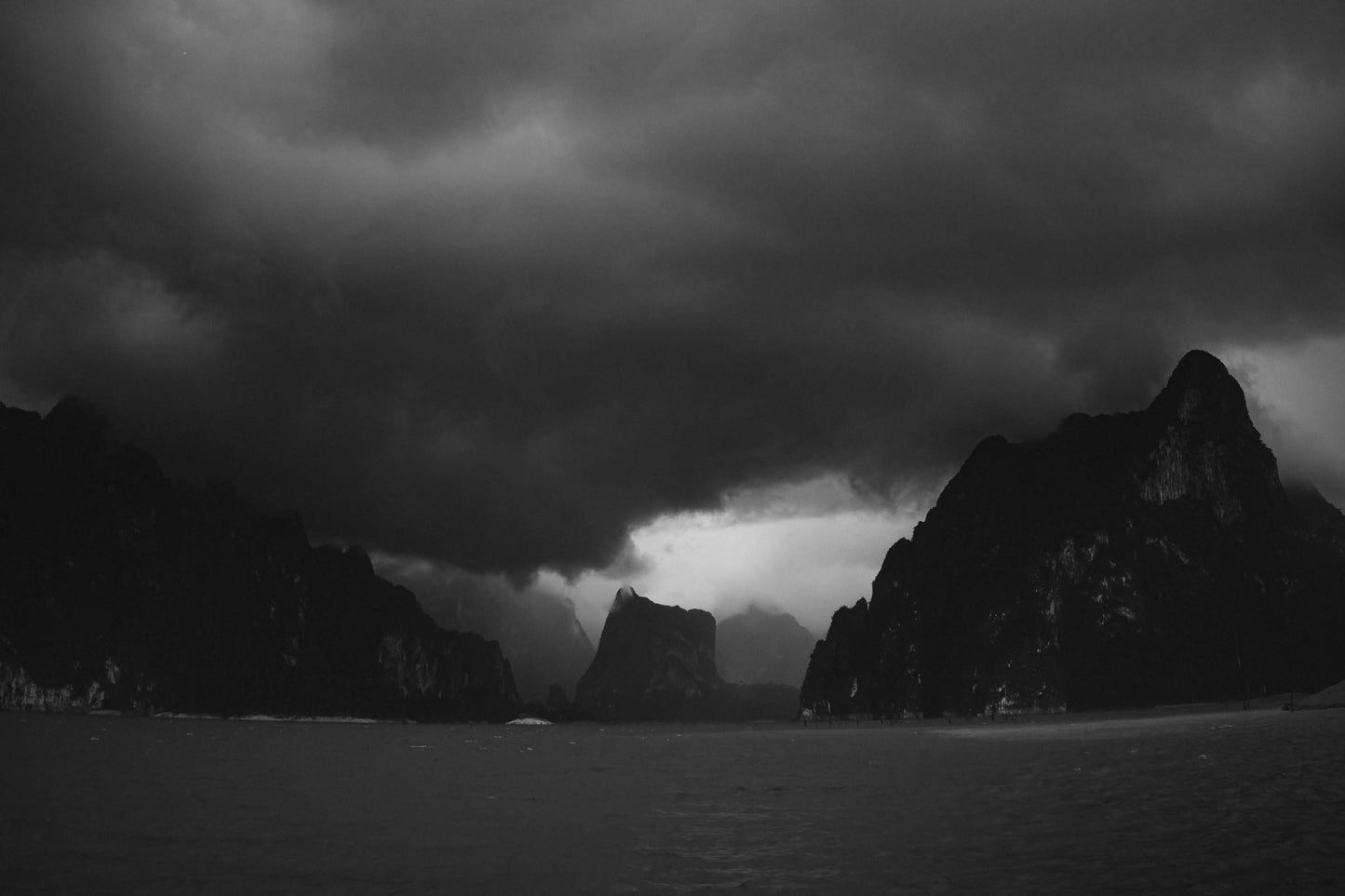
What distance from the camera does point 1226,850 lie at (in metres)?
24.7

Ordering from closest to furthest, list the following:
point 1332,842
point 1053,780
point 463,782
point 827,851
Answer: point 1332,842
point 827,851
point 1053,780
point 463,782

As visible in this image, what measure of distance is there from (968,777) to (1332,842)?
32.9 m

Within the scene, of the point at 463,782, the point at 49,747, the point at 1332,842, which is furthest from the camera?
the point at 49,747

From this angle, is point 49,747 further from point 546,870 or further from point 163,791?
point 546,870

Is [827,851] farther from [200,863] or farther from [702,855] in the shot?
[200,863]

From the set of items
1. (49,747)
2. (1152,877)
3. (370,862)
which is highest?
(1152,877)

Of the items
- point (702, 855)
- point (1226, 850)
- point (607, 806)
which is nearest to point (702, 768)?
point (607, 806)

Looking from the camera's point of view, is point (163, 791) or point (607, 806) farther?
point (163, 791)

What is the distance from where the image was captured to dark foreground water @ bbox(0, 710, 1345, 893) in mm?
24406

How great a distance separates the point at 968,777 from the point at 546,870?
123 ft

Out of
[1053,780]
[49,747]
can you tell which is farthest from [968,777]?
[49,747]

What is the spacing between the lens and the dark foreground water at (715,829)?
80.1 feet

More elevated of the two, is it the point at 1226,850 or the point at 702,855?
the point at 1226,850

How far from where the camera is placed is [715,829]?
3706 cm
